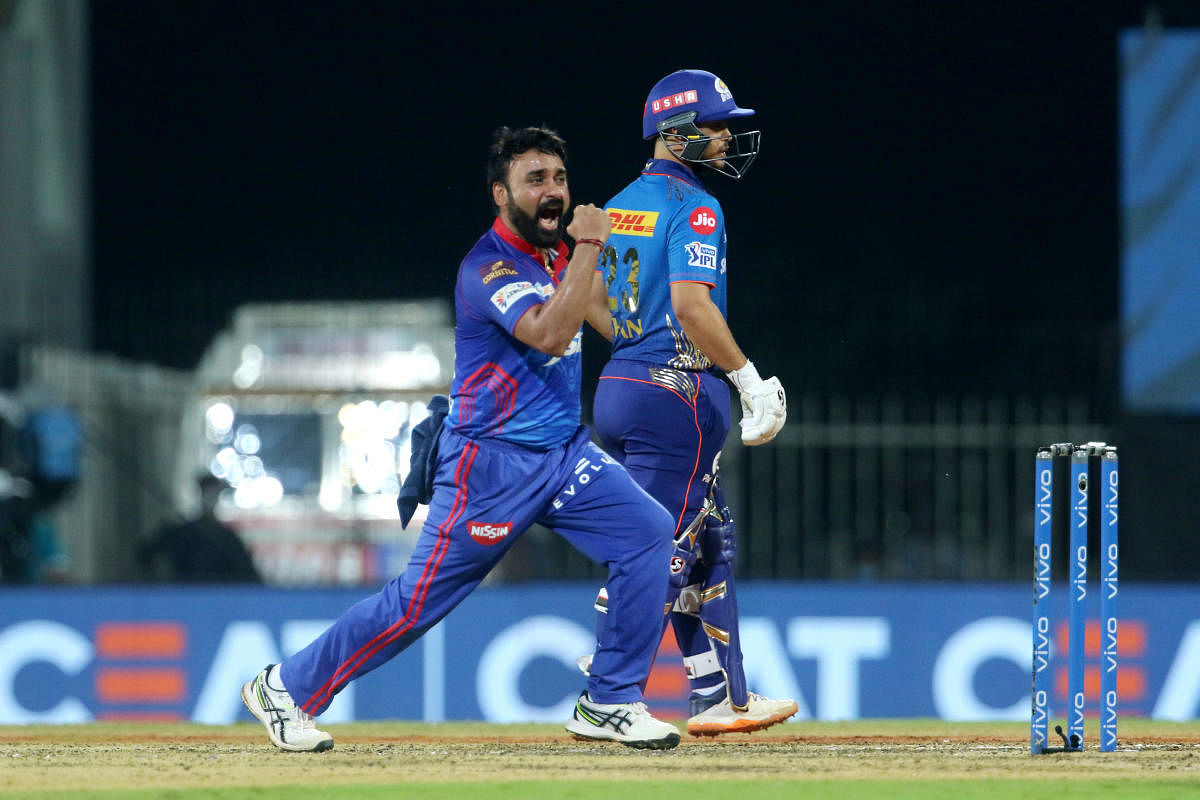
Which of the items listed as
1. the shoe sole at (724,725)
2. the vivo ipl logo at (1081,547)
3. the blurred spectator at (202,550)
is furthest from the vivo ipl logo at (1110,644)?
the blurred spectator at (202,550)

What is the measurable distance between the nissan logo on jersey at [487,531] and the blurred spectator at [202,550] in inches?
212

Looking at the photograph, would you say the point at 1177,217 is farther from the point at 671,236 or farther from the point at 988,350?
the point at 671,236

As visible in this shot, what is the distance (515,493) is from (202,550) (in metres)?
5.64

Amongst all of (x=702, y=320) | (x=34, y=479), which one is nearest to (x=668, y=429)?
(x=702, y=320)

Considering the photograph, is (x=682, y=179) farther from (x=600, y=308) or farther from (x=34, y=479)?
(x=34, y=479)

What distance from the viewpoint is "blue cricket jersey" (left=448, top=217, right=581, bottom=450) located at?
5215mm

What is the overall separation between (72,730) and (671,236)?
10.7 feet

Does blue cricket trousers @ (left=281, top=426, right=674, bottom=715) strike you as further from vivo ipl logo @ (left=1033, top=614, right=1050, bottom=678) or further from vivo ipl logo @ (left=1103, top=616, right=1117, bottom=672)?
vivo ipl logo @ (left=1103, top=616, right=1117, bottom=672)

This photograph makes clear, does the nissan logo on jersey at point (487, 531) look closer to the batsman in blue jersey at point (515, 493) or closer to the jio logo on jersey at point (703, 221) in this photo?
the batsman in blue jersey at point (515, 493)

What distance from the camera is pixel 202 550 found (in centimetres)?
1041

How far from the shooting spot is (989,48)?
14.3 m

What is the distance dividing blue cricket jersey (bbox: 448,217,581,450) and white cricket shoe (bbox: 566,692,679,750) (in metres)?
0.82

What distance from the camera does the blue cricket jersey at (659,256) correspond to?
5.65 m

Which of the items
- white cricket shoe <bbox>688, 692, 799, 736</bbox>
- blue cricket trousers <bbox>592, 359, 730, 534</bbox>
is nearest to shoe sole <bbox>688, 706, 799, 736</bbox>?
white cricket shoe <bbox>688, 692, 799, 736</bbox>
